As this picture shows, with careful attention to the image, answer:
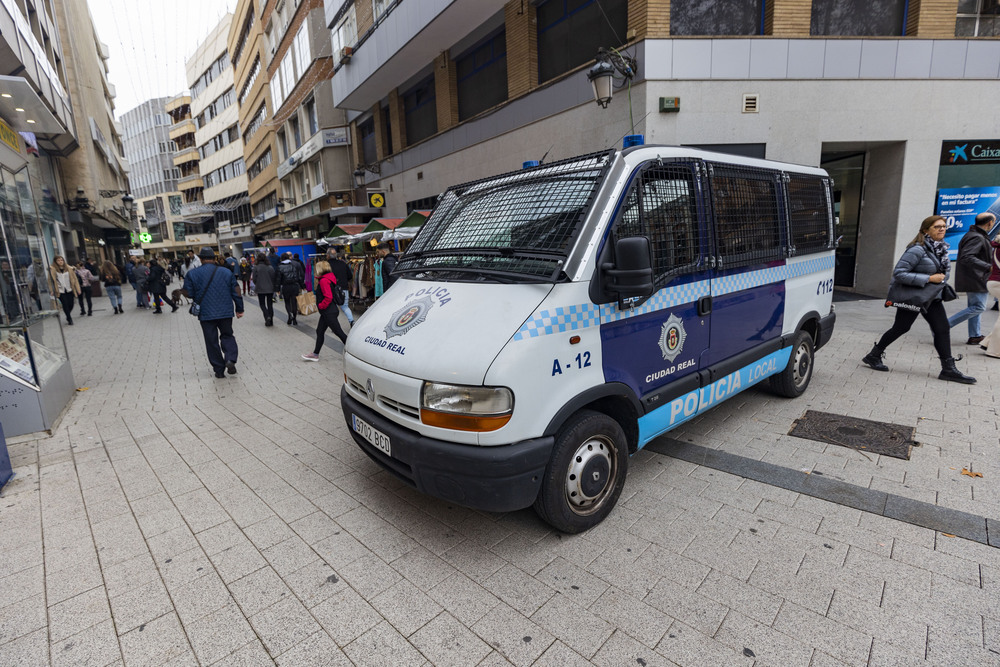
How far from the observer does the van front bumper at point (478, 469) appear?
99.7 inches

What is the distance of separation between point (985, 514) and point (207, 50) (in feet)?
221

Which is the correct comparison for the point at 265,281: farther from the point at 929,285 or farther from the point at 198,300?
the point at 929,285

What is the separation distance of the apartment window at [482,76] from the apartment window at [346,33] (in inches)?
268

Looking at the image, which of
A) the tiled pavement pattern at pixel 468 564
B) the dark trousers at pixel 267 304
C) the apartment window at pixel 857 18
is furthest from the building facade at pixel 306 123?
the tiled pavement pattern at pixel 468 564

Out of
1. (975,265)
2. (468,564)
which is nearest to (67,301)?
(468,564)

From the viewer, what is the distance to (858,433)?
4.35 metres

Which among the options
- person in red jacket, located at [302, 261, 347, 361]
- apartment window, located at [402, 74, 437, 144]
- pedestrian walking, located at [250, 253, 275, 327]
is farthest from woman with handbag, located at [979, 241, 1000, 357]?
apartment window, located at [402, 74, 437, 144]

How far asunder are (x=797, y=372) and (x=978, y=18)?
1152cm

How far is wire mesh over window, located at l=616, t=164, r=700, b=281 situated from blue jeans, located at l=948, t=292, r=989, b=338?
557 centimetres

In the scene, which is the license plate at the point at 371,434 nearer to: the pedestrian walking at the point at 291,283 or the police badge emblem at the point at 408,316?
Result: the police badge emblem at the point at 408,316

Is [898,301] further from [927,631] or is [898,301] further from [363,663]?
[363,663]

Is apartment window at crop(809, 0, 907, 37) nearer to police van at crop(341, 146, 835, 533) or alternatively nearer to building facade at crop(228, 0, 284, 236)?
police van at crop(341, 146, 835, 533)

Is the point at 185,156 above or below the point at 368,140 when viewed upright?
above

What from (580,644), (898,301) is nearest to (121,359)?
(580,644)
